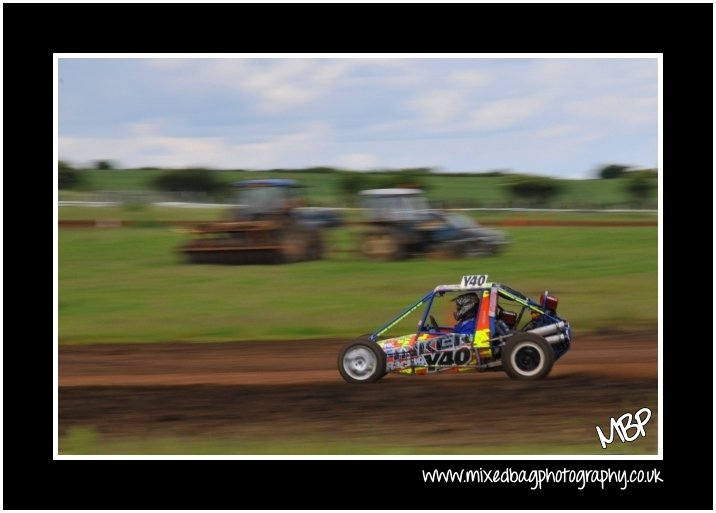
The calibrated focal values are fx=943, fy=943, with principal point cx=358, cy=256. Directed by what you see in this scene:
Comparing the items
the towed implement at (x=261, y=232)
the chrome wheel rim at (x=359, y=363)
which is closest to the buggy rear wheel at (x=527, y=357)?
the chrome wheel rim at (x=359, y=363)

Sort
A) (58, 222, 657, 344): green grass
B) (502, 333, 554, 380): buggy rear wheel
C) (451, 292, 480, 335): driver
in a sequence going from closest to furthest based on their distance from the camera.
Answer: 1. (502, 333, 554, 380): buggy rear wheel
2. (451, 292, 480, 335): driver
3. (58, 222, 657, 344): green grass

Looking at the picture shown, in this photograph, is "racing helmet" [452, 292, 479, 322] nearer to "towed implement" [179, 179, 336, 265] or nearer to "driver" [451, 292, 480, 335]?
"driver" [451, 292, 480, 335]

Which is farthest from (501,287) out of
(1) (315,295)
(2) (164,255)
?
(2) (164,255)

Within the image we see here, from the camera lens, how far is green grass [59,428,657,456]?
983cm

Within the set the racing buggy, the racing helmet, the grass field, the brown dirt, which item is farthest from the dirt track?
the grass field

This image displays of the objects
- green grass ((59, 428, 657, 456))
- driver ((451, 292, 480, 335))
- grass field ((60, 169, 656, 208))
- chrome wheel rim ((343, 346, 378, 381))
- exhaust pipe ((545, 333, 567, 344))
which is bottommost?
green grass ((59, 428, 657, 456))

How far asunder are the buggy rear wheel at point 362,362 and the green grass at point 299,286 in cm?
394

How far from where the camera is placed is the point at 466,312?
439 inches

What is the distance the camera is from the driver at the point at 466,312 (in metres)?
11.1

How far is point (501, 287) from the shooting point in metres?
11.1

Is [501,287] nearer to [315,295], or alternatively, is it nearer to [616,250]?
[315,295]

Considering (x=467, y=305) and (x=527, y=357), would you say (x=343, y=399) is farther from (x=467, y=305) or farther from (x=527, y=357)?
(x=527, y=357)

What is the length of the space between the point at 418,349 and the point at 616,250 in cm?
921

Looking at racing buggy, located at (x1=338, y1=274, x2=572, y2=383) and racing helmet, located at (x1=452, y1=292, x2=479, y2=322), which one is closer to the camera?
racing buggy, located at (x1=338, y1=274, x2=572, y2=383)
